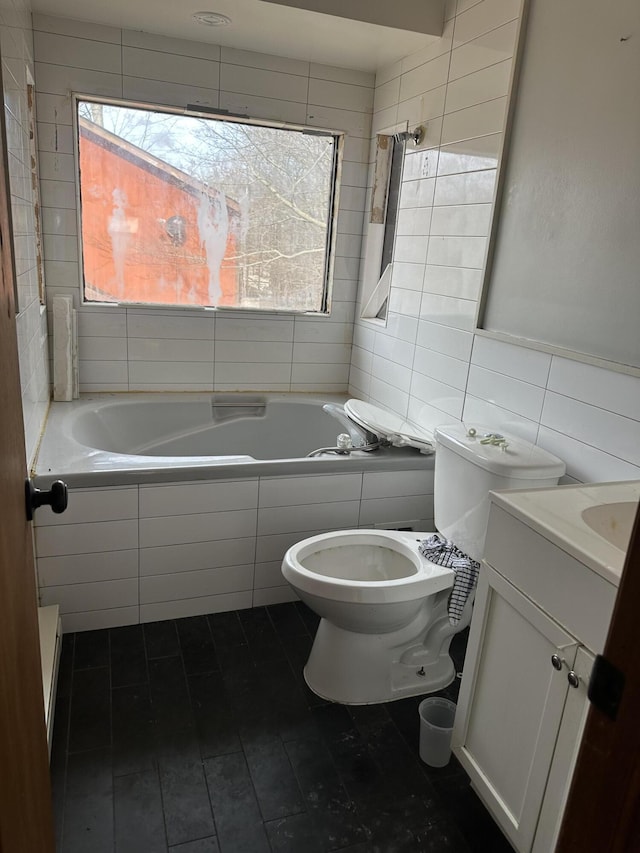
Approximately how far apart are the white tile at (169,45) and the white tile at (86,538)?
205cm

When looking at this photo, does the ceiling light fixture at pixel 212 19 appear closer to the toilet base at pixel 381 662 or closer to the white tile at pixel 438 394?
the white tile at pixel 438 394

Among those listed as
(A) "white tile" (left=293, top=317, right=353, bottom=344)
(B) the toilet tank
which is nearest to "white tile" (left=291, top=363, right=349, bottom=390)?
(A) "white tile" (left=293, top=317, right=353, bottom=344)

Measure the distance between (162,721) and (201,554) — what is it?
23.9 inches

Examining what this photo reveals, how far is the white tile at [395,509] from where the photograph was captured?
2439 millimetres

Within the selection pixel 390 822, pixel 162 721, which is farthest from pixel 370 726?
pixel 162 721

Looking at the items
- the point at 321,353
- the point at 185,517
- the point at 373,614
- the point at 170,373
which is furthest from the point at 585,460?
the point at 170,373

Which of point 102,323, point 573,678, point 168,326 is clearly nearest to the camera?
point 573,678

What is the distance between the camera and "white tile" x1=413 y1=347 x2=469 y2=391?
2.31m

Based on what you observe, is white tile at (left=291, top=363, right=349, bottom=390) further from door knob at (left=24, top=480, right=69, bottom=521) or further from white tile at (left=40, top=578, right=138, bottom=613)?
door knob at (left=24, top=480, right=69, bottom=521)

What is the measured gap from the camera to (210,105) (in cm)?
275

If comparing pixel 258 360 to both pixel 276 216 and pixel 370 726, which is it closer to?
pixel 276 216

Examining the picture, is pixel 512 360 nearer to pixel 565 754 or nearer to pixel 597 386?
pixel 597 386

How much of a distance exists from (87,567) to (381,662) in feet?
3.43

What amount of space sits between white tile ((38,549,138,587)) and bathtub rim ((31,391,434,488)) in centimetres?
26
